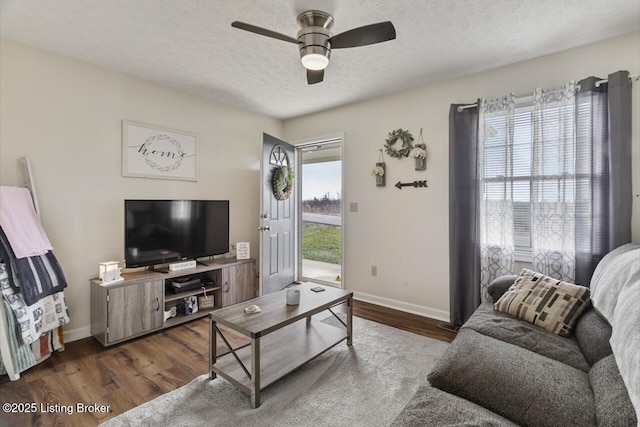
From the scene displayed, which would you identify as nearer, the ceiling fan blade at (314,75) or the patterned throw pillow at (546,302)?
the patterned throw pillow at (546,302)

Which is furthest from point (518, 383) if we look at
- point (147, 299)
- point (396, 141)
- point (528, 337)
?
point (147, 299)

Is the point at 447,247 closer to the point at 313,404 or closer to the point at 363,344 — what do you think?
the point at 363,344

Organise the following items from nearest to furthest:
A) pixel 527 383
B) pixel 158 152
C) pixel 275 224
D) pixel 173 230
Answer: pixel 527 383 < pixel 173 230 < pixel 158 152 < pixel 275 224

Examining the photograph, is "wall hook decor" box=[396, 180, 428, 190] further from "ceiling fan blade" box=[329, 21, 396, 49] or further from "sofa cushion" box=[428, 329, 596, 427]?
"sofa cushion" box=[428, 329, 596, 427]

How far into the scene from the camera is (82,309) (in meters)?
2.80

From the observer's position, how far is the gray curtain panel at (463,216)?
9.52ft

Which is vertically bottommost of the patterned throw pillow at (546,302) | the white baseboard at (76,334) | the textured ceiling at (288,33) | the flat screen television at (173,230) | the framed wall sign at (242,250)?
the white baseboard at (76,334)

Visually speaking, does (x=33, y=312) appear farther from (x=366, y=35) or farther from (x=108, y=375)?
(x=366, y=35)

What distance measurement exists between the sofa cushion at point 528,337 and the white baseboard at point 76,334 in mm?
3247

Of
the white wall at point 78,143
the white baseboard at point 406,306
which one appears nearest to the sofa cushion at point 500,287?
the white baseboard at point 406,306

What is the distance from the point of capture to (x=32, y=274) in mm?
2244

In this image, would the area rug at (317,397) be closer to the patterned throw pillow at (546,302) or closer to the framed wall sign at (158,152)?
the patterned throw pillow at (546,302)

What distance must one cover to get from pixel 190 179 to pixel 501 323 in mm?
3340

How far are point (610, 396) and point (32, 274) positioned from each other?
339 cm
